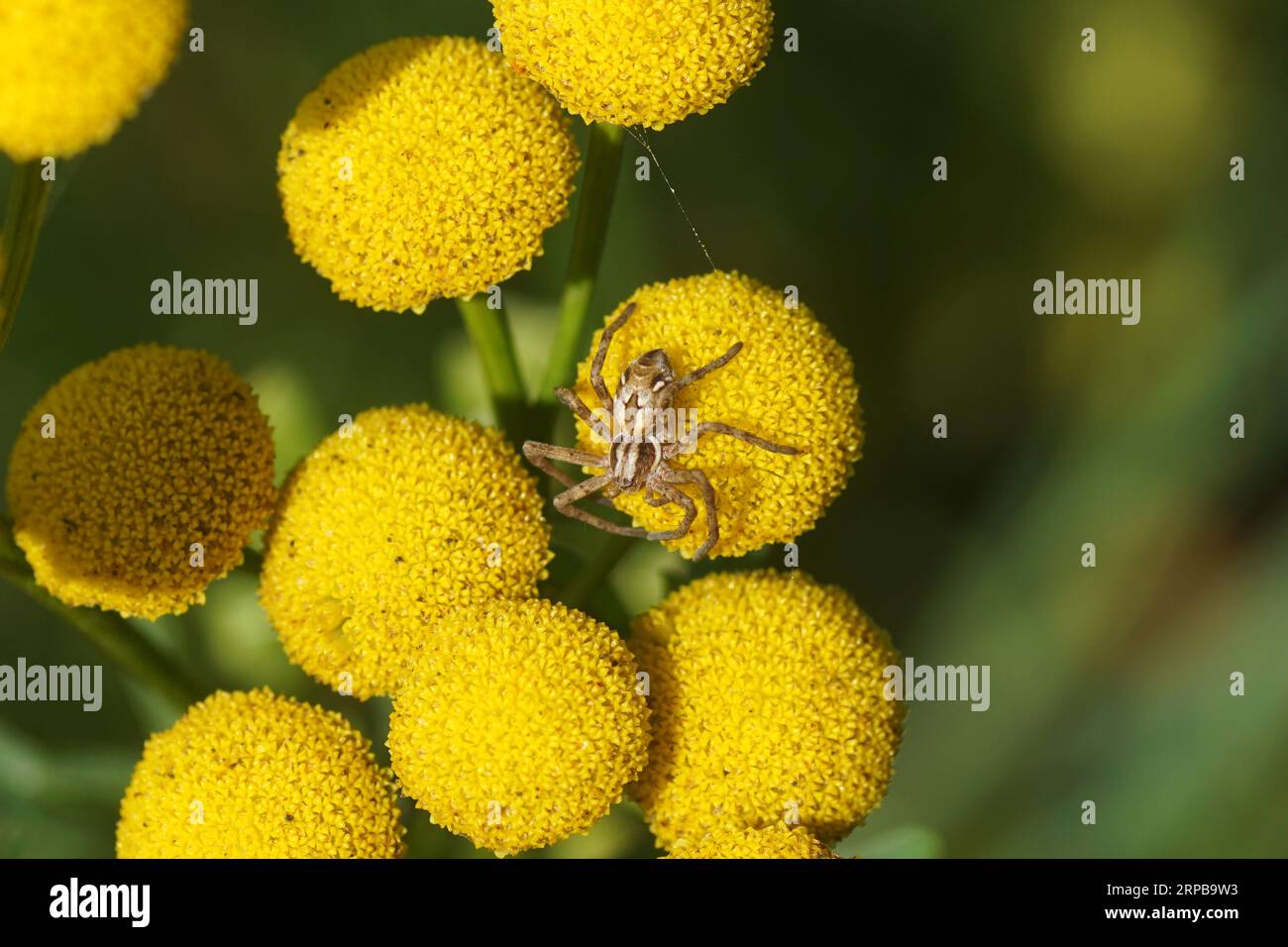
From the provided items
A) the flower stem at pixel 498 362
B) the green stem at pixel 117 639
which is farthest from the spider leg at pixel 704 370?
the green stem at pixel 117 639

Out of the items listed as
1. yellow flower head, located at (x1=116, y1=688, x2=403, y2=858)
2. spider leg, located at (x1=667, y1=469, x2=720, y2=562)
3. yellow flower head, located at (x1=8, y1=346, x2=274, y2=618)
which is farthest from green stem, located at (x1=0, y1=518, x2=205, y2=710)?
spider leg, located at (x1=667, y1=469, x2=720, y2=562)

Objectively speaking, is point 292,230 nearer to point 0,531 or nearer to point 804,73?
point 0,531

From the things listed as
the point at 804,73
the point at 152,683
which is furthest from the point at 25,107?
the point at 804,73

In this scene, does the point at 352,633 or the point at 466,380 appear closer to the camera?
the point at 352,633

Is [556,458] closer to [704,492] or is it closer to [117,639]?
[704,492]

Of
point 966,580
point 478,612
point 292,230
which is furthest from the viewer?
point 966,580

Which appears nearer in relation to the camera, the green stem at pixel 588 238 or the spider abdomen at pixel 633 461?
the spider abdomen at pixel 633 461

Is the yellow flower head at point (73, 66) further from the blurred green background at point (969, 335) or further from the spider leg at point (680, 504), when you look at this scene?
the blurred green background at point (969, 335)
